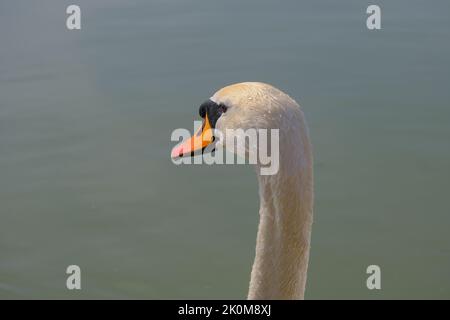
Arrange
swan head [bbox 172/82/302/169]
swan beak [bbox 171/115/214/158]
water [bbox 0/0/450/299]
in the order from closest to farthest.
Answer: swan head [bbox 172/82/302/169]
swan beak [bbox 171/115/214/158]
water [bbox 0/0/450/299]

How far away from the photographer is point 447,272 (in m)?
4.21

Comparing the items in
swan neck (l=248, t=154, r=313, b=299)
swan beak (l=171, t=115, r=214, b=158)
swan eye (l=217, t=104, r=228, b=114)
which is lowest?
swan neck (l=248, t=154, r=313, b=299)

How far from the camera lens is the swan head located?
2148mm

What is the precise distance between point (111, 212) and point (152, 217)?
0.27m

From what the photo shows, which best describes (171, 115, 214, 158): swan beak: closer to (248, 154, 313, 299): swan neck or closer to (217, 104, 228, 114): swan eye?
(217, 104, 228, 114): swan eye

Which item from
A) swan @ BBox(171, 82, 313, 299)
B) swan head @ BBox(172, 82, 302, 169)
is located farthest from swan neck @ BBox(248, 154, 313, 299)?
swan head @ BBox(172, 82, 302, 169)

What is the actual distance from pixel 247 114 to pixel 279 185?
0.76ft

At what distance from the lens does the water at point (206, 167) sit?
4344mm

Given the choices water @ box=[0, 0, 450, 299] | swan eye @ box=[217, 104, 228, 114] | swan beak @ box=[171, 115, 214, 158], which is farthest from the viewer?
water @ box=[0, 0, 450, 299]

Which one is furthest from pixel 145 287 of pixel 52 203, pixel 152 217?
pixel 52 203

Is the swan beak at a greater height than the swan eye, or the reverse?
the swan eye

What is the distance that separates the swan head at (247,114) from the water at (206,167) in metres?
1.79

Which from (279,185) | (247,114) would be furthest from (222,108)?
(279,185)

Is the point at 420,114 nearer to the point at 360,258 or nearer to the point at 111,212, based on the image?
the point at 360,258
